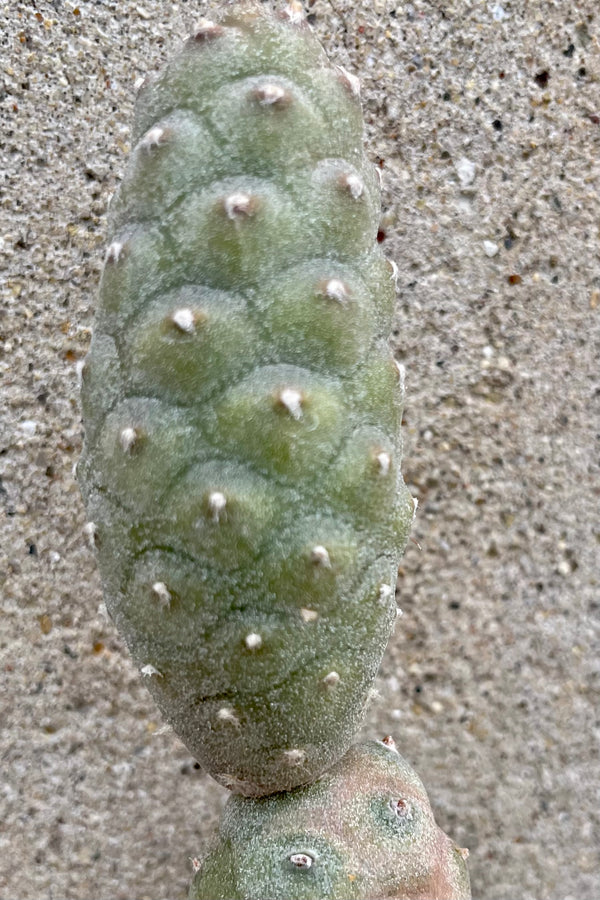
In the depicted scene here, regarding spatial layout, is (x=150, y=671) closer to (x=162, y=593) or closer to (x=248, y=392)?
(x=162, y=593)

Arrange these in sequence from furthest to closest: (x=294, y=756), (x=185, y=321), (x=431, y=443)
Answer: (x=431, y=443), (x=294, y=756), (x=185, y=321)

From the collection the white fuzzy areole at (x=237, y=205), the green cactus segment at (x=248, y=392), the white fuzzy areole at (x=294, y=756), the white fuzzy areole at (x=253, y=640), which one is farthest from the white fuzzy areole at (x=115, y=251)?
the white fuzzy areole at (x=294, y=756)

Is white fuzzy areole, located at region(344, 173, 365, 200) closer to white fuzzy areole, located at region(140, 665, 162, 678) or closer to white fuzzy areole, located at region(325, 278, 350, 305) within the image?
Answer: white fuzzy areole, located at region(325, 278, 350, 305)

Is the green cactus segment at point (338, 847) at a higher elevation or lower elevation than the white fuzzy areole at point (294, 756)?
lower

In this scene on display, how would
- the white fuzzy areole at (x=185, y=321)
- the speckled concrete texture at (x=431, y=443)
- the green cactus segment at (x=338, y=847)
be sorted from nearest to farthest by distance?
the white fuzzy areole at (x=185, y=321) → the green cactus segment at (x=338, y=847) → the speckled concrete texture at (x=431, y=443)

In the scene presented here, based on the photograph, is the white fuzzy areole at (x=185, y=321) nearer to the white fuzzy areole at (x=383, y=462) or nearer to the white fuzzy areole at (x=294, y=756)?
the white fuzzy areole at (x=383, y=462)

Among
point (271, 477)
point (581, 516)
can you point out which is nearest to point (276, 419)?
point (271, 477)

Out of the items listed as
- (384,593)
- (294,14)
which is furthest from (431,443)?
(294,14)
